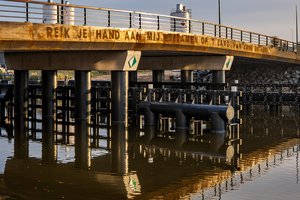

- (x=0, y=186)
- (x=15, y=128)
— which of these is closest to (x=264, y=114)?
(x=15, y=128)

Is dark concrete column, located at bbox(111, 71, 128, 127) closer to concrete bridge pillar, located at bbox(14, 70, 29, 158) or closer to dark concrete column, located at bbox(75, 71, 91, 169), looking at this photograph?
dark concrete column, located at bbox(75, 71, 91, 169)

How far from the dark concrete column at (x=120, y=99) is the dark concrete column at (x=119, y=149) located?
2.32 feet

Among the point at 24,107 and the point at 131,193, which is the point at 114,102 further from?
the point at 131,193

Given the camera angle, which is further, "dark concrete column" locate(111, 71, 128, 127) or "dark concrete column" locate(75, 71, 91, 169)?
"dark concrete column" locate(75, 71, 91, 169)

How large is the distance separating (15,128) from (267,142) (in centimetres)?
1477

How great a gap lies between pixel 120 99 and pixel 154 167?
1271 centimetres

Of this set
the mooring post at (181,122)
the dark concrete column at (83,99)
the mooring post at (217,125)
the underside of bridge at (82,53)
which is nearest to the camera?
the underside of bridge at (82,53)

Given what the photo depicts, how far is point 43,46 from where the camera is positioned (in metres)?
25.5

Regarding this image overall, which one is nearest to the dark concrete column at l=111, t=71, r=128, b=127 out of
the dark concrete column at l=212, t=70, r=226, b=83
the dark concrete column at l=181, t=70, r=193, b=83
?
the dark concrete column at l=212, t=70, r=226, b=83

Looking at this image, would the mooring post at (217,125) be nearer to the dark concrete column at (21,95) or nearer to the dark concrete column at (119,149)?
the dark concrete column at (119,149)

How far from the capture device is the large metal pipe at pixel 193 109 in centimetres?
2839

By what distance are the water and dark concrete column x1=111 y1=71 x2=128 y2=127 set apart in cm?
260

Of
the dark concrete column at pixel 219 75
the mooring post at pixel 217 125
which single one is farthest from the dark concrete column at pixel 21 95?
the dark concrete column at pixel 219 75

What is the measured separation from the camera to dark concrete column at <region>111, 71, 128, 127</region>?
3164 cm
